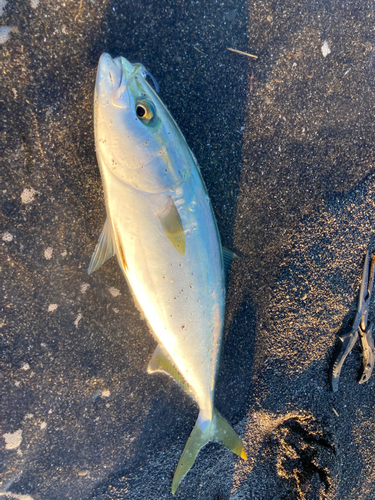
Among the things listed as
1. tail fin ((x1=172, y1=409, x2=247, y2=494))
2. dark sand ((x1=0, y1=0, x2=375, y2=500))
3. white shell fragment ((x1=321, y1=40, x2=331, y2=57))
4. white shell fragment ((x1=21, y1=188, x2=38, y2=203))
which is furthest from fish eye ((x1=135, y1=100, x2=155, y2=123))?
tail fin ((x1=172, y1=409, x2=247, y2=494))

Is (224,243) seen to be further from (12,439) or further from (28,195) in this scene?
(12,439)

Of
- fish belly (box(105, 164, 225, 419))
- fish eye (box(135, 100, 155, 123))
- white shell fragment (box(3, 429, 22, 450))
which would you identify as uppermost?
fish eye (box(135, 100, 155, 123))

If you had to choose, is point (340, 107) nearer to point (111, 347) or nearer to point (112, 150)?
point (112, 150)

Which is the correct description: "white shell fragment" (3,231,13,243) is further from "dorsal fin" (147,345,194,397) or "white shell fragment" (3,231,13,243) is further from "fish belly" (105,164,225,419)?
"dorsal fin" (147,345,194,397)

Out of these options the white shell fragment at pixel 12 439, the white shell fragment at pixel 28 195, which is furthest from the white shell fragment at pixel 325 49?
the white shell fragment at pixel 12 439

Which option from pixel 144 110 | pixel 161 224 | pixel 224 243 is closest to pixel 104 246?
pixel 161 224
